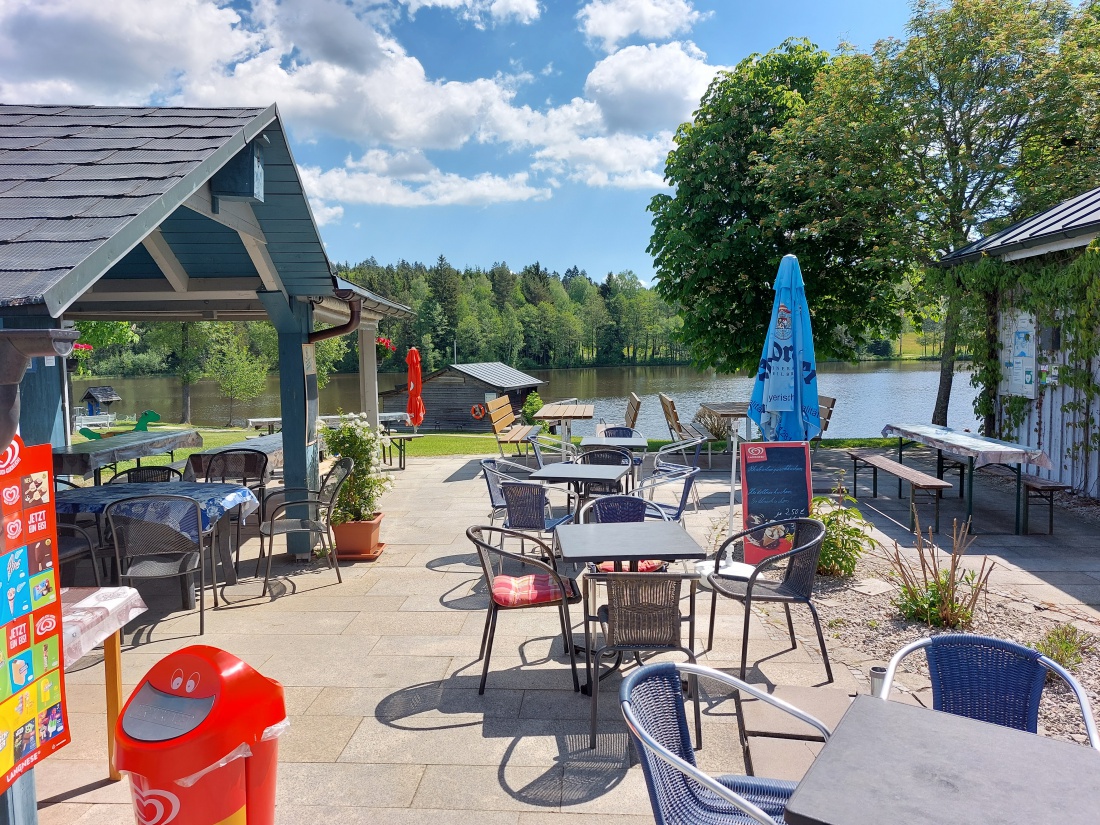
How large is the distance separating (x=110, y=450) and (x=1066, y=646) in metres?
8.50

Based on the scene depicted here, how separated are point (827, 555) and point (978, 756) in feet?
13.1

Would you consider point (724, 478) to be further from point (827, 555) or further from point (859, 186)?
point (859, 186)

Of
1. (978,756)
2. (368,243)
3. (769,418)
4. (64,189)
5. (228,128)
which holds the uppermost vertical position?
(368,243)

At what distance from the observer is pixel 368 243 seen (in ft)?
389

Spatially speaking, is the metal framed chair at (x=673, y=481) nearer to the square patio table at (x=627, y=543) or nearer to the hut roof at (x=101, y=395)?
the square patio table at (x=627, y=543)

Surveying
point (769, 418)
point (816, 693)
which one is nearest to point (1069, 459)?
point (769, 418)

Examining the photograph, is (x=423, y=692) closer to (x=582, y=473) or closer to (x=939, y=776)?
(x=939, y=776)

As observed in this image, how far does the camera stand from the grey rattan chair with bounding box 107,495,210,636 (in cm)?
470

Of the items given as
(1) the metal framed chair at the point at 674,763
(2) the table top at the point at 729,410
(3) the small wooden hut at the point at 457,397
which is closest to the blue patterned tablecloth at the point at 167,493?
(1) the metal framed chair at the point at 674,763

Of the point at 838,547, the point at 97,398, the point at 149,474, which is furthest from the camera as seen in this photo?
the point at 97,398

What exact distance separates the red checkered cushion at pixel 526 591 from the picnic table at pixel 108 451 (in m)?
5.30

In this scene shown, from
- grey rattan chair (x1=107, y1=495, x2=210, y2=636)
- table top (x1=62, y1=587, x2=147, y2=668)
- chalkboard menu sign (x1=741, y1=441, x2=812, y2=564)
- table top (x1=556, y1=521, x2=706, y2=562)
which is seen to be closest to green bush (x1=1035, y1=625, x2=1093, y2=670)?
chalkboard menu sign (x1=741, y1=441, x2=812, y2=564)

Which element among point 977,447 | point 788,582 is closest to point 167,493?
point 788,582

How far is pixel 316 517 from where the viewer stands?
6.61 m
